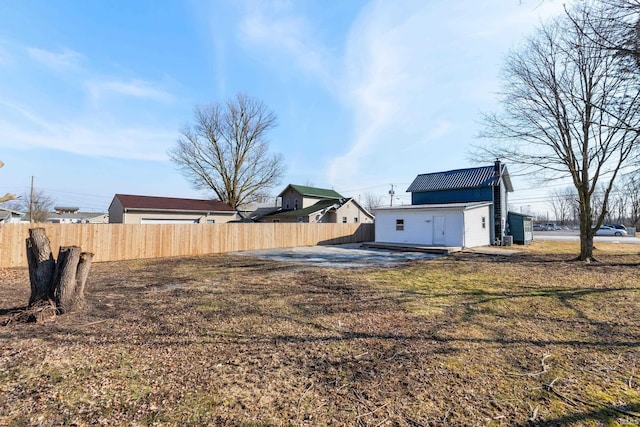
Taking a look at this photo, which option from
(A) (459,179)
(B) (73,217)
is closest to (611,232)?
(A) (459,179)

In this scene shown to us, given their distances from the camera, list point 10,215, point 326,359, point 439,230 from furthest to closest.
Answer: point 10,215 → point 439,230 → point 326,359

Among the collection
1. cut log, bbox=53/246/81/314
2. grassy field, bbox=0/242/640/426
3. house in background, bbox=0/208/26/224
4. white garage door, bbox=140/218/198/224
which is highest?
house in background, bbox=0/208/26/224

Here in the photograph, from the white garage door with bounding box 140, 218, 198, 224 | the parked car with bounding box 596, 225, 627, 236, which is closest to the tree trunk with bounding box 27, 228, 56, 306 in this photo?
the white garage door with bounding box 140, 218, 198, 224

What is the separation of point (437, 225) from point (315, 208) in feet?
46.9

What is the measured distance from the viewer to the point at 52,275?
4.79m

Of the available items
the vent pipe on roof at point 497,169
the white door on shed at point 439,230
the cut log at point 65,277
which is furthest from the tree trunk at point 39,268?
the vent pipe on roof at point 497,169

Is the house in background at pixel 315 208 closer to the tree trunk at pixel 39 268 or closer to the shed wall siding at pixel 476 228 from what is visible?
the shed wall siding at pixel 476 228

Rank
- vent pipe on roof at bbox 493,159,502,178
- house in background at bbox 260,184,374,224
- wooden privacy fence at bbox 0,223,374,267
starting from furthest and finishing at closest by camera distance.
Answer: house in background at bbox 260,184,374,224 → vent pipe on roof at bbox 493,159,502,178 → wooden privacy fence at bbox 0,223,374,267

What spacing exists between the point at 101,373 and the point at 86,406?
59 cm

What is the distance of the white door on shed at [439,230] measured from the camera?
58.1 ft

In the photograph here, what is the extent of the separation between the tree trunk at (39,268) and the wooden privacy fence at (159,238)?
303 inches

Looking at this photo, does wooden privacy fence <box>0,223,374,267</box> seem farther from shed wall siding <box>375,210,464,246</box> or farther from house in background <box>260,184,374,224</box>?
house in background <box>260,184,374,224</box>

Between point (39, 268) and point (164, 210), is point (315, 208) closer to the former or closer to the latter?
point (164, 210)

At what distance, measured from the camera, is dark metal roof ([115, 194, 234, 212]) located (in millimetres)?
23766
